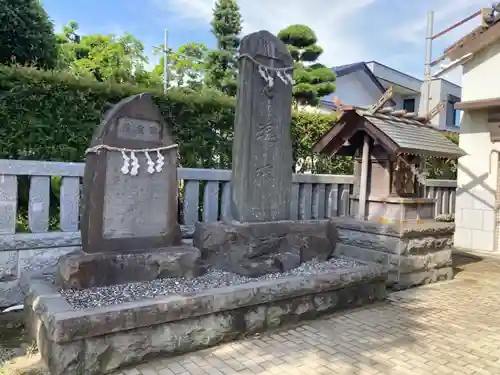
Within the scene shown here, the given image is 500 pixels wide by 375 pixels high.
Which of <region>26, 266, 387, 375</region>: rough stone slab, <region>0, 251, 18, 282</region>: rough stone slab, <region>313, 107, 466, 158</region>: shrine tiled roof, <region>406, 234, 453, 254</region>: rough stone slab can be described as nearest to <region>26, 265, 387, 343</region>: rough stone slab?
<region>26, 266, 387, 375</region>: rough stone slab

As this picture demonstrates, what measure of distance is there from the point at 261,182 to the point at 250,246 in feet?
2.73

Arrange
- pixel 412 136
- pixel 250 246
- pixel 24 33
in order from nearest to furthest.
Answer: pixel 250 246 < pixel 412 136 < pixel 24 33

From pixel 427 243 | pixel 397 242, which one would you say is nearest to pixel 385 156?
pixel 397 242

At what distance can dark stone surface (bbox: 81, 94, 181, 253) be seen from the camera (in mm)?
3781

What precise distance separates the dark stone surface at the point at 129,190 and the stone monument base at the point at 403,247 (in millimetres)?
2967

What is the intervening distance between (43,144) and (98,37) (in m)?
18.6

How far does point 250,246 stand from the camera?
4617 millimetres

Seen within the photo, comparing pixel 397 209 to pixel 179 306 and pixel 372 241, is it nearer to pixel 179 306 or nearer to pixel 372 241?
pixel 372 241

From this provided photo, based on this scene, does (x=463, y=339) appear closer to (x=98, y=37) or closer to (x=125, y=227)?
(x=125, y=227)

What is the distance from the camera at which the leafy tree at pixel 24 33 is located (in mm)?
5758

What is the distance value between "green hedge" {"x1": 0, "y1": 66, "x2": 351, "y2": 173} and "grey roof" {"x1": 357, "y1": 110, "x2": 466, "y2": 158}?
223 centimetres

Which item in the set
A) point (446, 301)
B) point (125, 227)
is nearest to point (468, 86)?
point (446, 301)

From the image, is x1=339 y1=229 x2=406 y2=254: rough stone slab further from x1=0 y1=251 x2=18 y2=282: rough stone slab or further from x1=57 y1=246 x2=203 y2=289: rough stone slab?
x1=0 y1=251 x2=18 y2=282: rough stone slab

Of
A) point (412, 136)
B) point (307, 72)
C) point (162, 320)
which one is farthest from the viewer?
point (307, 72)
